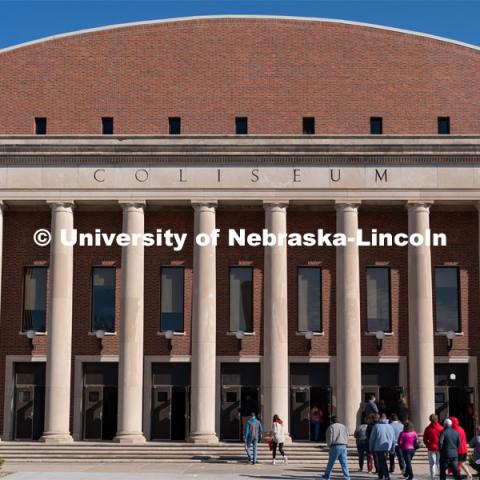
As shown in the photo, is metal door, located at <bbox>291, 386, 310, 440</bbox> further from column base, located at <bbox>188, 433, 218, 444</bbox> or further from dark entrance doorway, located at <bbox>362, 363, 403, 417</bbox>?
column base, located at <bbox>188, 433, 218, 444</bbox>

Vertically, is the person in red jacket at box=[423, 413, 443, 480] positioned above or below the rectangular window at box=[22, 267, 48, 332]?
below

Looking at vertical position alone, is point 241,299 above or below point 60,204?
below

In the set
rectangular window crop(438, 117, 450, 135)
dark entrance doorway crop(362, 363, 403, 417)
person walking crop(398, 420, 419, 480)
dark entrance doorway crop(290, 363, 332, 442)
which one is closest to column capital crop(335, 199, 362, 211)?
rectangular window crop(438, 117, 450, 135)

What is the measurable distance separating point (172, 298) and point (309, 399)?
7.34 meters

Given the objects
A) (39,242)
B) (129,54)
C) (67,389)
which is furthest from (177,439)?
(129,54)

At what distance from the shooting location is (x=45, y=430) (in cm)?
3969

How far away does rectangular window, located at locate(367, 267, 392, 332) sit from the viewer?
42344mm

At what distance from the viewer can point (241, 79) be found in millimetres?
43406

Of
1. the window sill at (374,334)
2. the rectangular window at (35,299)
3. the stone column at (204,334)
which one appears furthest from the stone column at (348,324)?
the rectangular window at (35,299)

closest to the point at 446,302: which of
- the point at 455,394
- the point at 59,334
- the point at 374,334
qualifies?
the point at 374,334

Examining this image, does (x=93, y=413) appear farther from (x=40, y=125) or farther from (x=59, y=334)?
(x=40, y=125)

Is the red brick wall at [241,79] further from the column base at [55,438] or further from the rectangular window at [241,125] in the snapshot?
the column base at [55,438]

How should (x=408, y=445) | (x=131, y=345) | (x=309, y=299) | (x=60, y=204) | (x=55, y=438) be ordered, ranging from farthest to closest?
1. (x=309, y=299)
2. (x=60, y=204)
3. (x=131, y=345)
4. (x=55, y=438)
5. (x=408, y=445)

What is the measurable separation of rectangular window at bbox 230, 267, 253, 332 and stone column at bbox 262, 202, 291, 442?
1931 millimetres
